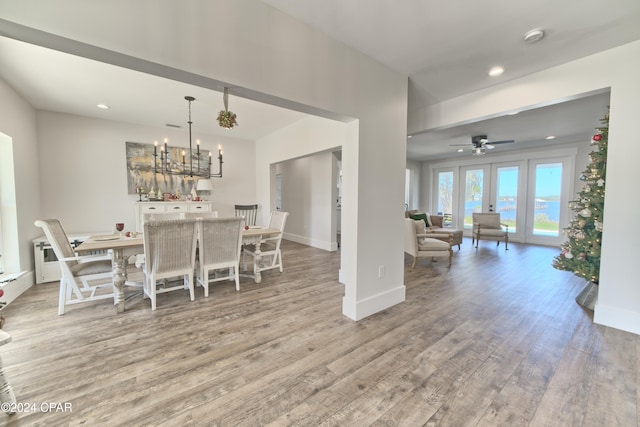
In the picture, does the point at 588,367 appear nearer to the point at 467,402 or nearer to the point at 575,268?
the point at 467,402

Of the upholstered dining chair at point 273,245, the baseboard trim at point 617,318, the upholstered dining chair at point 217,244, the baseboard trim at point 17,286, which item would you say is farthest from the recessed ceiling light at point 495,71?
the baseboard trim at point 17,286

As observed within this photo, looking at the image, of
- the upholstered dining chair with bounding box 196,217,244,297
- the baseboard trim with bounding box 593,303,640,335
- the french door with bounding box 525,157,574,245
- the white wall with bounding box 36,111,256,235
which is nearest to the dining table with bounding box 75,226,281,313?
the upholstered dining chair with bounding box 196,217,244,297

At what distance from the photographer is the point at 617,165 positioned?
2.33 meters

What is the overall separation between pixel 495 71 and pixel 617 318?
2.69 meters

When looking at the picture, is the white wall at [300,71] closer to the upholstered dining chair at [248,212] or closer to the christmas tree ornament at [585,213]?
the christmas tree ornament at [585,213]

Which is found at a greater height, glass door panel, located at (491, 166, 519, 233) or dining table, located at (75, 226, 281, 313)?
glass door panel, located at (491, 166, 519, 233)

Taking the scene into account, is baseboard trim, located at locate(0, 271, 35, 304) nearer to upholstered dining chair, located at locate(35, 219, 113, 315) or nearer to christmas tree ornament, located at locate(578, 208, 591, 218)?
upholstered dining chair, located at locate(35, 219, 113, 315)

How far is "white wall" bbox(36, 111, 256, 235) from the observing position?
413 centimetres

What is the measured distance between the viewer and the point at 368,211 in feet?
8.39

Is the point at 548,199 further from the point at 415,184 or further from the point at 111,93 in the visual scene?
the point at 111,93

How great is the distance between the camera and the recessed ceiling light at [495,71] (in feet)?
8.56

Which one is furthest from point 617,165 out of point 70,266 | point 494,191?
point 494,191

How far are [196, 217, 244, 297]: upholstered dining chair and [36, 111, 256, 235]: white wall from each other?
9.25 ft

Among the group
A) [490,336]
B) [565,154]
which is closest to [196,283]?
[490,336]
